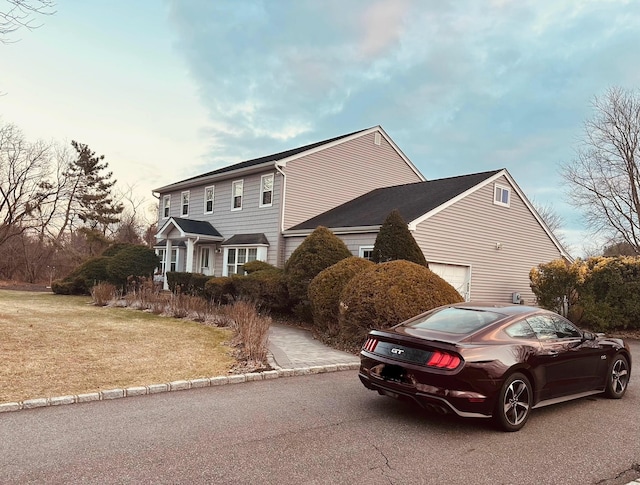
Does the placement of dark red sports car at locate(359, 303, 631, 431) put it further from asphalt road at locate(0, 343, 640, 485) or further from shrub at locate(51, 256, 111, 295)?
shrub at locate(51, 256, 111, 295)

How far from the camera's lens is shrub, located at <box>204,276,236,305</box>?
1606 centimetres

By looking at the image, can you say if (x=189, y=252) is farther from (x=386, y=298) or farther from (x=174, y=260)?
(x=386, y=298)

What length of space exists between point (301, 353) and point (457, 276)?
10.0 meters

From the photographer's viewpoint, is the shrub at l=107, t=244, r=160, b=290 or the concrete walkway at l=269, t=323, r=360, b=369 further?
the shrub at l=107, t=244, r=160, b=290

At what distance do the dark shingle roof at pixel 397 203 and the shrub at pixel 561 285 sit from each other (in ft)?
14.1

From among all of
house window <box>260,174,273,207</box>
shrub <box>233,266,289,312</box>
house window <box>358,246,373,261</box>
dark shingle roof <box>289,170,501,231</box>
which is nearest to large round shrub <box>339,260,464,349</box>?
shrub <box>233,266,289,312</box>

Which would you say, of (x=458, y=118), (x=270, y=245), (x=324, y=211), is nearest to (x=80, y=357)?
(x=270, y=245)

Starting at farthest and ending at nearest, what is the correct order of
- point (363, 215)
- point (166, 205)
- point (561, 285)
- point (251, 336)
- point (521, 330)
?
point (166, 205), point (363, 215), point (561, 285), point (251, 336), point (521, 330)

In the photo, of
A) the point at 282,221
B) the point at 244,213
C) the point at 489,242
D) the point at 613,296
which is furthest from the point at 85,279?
the point at 613,296

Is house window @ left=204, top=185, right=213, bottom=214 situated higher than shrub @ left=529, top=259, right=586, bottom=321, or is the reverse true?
house window @ left=204, top=185, right=213, bottom=214

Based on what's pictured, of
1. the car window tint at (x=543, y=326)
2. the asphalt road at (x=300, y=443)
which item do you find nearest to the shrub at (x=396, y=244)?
the car window tint at (x=543, y=326)

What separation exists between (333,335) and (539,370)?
19.6ft

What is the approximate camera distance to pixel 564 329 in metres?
6.03

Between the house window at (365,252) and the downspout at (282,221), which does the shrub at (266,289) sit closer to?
the house window at (365,252)
